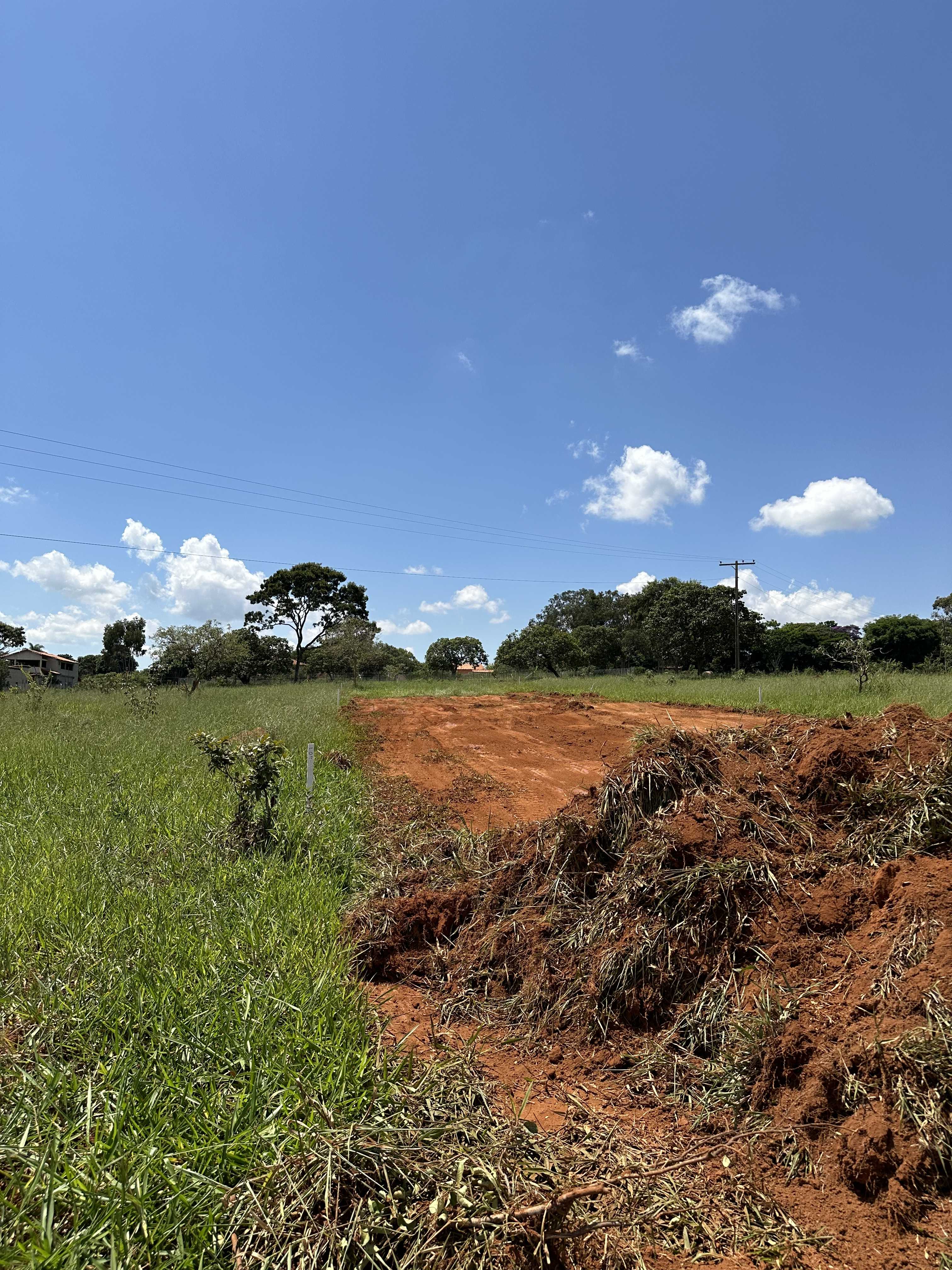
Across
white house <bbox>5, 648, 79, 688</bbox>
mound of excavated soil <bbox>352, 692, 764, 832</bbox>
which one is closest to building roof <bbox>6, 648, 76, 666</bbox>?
white house <bbox>5, 648, 79, 688</bbox>

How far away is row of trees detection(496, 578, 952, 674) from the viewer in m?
41.8

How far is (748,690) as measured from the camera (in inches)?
853

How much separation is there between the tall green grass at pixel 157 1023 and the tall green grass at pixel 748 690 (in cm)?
799

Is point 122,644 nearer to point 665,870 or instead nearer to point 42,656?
point 42,656

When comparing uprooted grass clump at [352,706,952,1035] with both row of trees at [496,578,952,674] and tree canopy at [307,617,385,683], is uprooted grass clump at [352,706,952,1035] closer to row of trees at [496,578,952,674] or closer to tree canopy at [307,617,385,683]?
row of trees at [496,578,952,674]

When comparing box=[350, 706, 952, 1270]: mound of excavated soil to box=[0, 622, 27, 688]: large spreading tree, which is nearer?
box=[350, 706, 952, 1270]: mound of excavated soil

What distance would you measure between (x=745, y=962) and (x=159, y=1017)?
255 centimetres

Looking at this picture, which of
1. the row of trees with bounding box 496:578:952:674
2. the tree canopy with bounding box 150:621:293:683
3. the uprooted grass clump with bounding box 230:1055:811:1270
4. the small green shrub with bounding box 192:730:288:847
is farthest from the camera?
the row of trees with bounding box 496:578:952:674

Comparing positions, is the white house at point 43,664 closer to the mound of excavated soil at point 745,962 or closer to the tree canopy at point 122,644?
the tree canopy at point 122,644

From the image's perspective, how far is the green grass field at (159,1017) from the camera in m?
1.66

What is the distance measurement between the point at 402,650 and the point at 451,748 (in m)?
67.6

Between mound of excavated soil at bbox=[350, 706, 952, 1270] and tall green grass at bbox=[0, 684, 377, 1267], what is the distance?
0.67 meters

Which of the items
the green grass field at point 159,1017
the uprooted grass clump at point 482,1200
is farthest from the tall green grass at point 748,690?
the green grass field at point 159,1017

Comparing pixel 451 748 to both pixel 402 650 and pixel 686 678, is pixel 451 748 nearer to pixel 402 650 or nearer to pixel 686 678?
pixel 686 678
